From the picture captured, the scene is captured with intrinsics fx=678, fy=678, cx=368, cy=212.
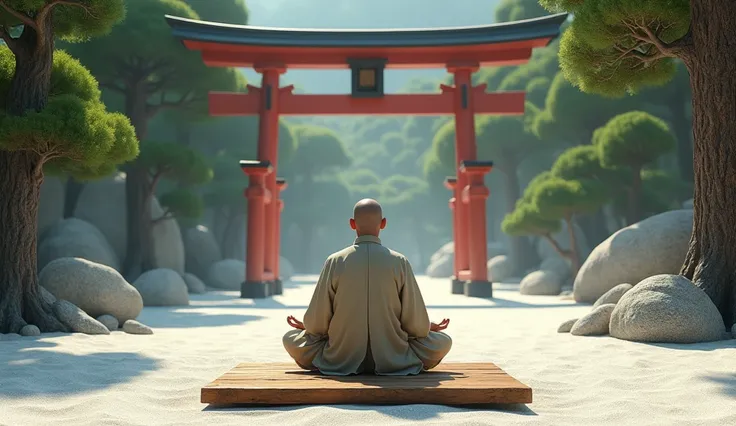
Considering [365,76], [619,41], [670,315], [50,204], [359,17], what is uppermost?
[359,17]

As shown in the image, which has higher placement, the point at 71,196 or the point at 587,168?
the point at 587,168

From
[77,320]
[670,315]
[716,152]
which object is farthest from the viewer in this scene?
[77,320]

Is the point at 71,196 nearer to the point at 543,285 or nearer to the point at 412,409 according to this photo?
the point at 543,285

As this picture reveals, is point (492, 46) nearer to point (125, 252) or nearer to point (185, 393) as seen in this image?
point (125, 252)

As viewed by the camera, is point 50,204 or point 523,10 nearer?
point 50,204

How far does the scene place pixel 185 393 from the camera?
3.94m

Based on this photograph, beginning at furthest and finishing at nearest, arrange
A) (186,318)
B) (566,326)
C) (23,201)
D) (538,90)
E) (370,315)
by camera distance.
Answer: (538,90)
(186,318)
(566,326)
(23,201)
(370,315)

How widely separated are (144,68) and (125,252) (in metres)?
4.18

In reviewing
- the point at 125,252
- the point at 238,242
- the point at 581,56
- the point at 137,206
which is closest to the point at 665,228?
the point at 581,56

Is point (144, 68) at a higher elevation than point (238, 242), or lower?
higher

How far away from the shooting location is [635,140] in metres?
14.3

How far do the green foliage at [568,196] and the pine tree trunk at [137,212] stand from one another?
28.7 ft

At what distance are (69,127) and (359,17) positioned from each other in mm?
96866

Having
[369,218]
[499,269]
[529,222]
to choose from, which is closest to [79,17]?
[369,218]
